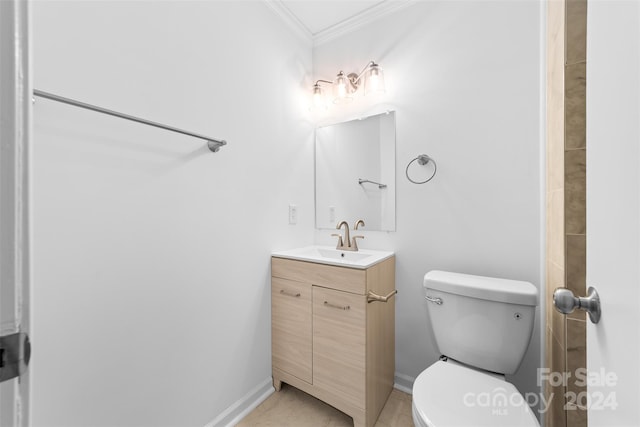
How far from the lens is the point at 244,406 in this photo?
57.8 inches

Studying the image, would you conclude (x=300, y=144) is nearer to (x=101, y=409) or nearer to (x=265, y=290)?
(x=265, y=290)

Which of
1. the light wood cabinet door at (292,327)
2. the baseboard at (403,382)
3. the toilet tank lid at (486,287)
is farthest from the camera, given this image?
the baseboard at (403,382)

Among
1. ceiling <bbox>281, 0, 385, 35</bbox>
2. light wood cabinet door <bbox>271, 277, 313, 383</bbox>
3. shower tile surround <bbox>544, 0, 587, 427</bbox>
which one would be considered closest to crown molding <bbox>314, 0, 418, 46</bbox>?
ceiling <bbox>281, 0, 385, 35</bbox>

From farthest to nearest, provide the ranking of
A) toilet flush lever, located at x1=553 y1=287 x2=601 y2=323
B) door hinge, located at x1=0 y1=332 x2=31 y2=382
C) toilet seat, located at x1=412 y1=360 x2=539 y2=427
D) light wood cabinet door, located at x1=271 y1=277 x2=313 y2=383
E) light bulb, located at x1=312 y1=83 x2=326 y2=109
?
light bulb, located at x1=312 y1=83 x2=326 y2=109 → light wood cabinet door, located at x1=271 y1=277 x2=313 y2=383 → toilet seat, located at x1=412 y1=360 x2=539 y2=427 → toilet flush lever, located at x1=553 y1=287 x2=601 y2=323 → door hinge, located at x1=0 y1=332 x2=31 y2=382

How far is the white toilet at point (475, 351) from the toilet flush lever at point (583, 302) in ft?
1.88

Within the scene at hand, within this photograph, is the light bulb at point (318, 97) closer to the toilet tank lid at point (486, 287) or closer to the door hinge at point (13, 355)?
the toilet tank lid at point (486, 287)

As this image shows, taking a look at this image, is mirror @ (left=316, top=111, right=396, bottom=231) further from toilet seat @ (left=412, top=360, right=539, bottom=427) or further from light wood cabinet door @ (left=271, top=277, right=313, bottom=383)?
toilet seat @ (left=412, top=360, right=539, bottom=427)

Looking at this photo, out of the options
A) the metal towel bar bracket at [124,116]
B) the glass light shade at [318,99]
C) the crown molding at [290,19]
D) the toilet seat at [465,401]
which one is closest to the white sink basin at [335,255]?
the toilet seat at [465,401]

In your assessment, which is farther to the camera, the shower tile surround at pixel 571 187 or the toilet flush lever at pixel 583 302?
the shower tile surround at pixel 571 187

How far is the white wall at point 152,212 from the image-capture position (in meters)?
0.86

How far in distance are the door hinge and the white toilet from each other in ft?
3.38

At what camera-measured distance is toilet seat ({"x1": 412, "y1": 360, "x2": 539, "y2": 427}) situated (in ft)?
2.91

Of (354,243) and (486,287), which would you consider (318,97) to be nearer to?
(354,243)
